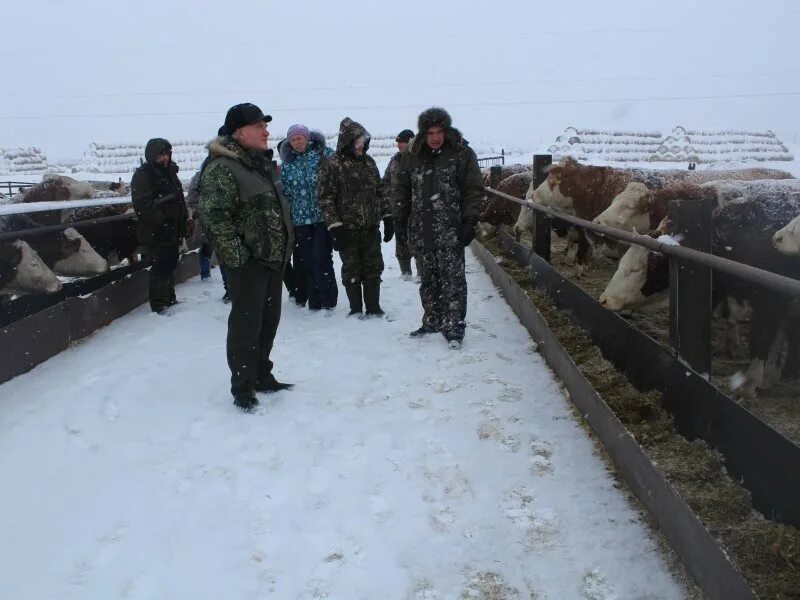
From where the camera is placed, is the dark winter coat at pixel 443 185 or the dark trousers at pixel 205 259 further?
the dark trousers at pixel 205 259

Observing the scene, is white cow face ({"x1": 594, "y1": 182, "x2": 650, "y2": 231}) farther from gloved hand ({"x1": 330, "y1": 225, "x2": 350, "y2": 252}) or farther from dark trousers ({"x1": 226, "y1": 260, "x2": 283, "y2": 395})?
dark trousers ({"x1": 226, "y1": 260, "x2": 283, "y2": 395})

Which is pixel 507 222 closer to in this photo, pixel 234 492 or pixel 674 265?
pixel 674 265

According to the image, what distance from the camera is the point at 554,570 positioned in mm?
2369

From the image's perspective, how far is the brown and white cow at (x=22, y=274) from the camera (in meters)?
5.70

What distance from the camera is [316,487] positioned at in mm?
2967

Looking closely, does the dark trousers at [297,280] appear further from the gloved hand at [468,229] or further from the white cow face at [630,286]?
the white cow face at [630,286]

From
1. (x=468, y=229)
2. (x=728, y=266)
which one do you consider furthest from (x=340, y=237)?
(x=728, y=266)

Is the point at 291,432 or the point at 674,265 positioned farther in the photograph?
the point at 291,432

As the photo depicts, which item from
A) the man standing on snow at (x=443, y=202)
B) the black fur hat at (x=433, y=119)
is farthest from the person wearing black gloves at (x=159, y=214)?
the black fur hat at (x=433, y=119)

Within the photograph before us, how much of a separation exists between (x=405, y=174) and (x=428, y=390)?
6.08ft

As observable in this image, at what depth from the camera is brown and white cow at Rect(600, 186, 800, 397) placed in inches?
146

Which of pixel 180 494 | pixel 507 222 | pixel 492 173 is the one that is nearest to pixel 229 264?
pixel 180 494

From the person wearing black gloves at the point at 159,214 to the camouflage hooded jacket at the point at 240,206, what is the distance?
2459 millimetres

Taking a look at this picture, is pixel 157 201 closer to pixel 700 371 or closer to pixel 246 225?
pixel 246 225
